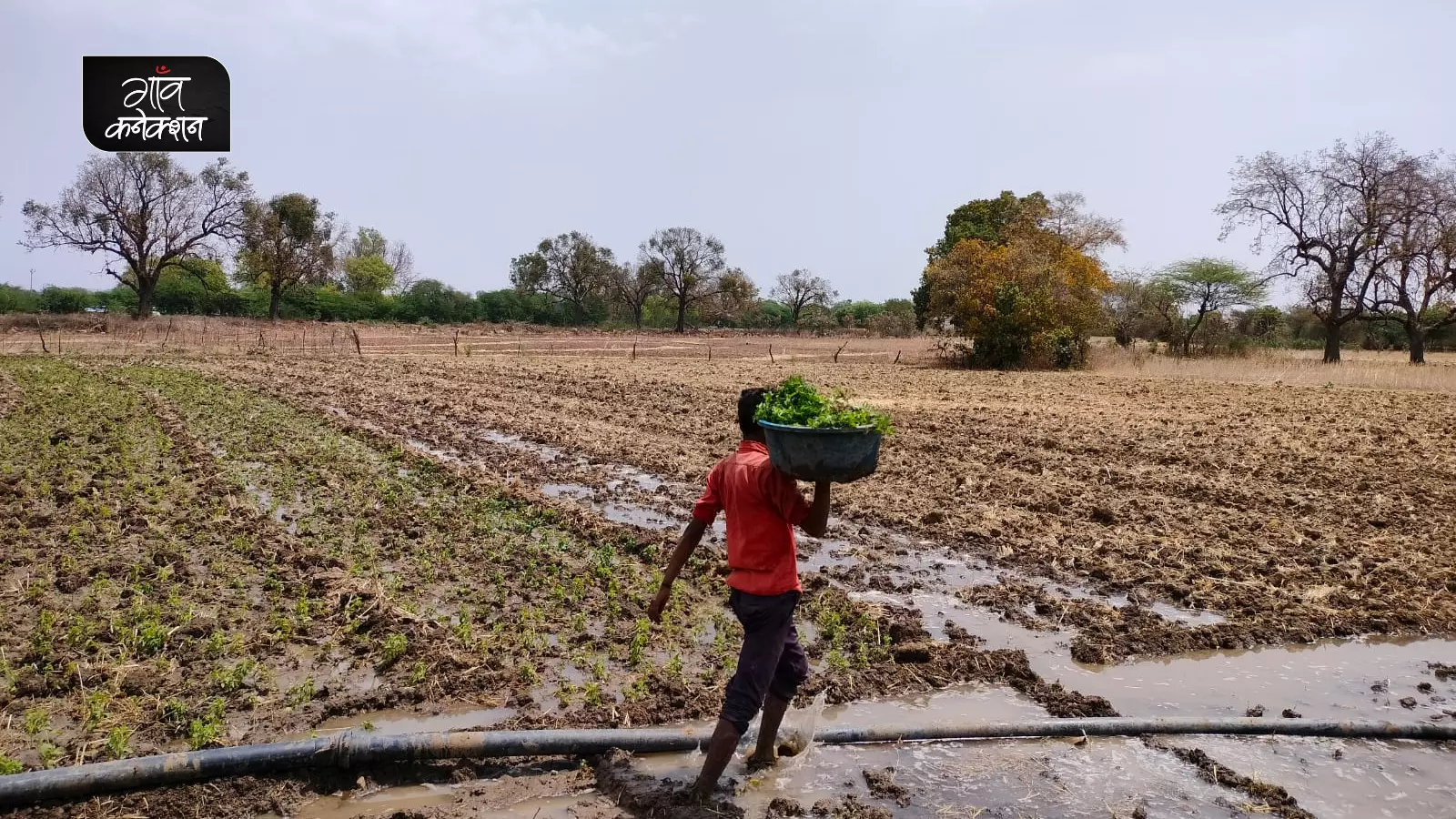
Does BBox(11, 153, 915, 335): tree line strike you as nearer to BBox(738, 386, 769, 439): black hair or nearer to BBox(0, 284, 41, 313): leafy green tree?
BBox(0, 284, 41, 313): leafy green tree

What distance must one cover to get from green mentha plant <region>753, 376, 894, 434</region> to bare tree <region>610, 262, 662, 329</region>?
6900 centimetres

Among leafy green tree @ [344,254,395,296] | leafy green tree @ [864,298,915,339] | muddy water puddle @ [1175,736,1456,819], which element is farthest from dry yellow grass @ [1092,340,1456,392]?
leafy green tree @ [344,254,395,296]

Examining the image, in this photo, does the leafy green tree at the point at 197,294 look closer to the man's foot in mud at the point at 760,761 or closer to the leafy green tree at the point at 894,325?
the leafy green tree at the point at 894,325

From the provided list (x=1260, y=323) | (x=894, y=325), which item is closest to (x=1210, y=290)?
(x=1260, y=323)

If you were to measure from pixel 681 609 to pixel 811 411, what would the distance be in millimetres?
3167

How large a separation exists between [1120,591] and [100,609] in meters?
7.40

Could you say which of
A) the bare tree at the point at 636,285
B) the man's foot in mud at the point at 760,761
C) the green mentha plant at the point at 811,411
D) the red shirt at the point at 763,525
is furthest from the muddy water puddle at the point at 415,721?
the bare tree at the point at 636,285

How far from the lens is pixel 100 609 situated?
5812 mm

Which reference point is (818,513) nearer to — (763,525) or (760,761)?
(763,525)

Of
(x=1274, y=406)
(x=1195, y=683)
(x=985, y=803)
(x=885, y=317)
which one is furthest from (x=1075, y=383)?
(x=885, y=317)

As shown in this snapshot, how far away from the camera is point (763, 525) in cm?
367

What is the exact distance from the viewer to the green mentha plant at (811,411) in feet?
11.6

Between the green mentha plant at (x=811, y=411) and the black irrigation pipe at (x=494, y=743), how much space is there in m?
1.65

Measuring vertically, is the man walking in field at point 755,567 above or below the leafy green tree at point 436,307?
below
